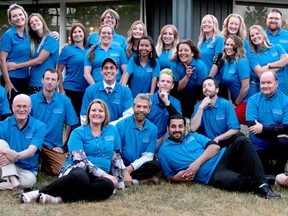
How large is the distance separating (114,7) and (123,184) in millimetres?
6891

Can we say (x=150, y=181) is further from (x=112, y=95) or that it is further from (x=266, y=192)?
(x=266, y=192)

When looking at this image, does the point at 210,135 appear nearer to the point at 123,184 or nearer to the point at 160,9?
the point at 123,184

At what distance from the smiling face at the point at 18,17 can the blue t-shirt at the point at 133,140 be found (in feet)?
7.08

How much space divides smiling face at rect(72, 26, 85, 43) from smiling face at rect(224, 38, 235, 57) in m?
2.09

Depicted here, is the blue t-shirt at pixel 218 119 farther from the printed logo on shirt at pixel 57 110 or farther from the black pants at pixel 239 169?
the printed logo on shirt at pixel 57 110

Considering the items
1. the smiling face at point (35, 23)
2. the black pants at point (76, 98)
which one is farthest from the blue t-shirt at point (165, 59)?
the smiling face at point (35, 23)

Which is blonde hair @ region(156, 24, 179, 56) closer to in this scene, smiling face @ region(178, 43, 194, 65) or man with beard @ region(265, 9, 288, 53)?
smiling face @ region(178, 43, 194, 65)

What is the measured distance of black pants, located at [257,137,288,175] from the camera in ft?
20.4

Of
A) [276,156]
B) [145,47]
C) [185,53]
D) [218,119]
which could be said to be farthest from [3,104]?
[276,156]

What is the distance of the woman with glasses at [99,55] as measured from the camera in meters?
7.21

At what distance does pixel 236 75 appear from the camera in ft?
23.3

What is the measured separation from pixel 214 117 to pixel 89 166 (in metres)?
2.02

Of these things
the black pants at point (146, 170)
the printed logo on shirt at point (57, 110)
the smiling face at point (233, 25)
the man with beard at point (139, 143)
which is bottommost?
the black pants at point (146, 170)

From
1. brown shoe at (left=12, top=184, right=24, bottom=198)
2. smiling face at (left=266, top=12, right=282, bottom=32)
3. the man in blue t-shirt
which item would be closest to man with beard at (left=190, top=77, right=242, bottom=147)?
the man in blue t-shirt
